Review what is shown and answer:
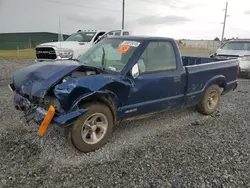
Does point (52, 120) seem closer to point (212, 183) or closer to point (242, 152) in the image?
point (212, 183)

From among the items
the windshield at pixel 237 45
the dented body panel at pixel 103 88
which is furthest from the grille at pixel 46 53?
the windshield at pixel 237 45

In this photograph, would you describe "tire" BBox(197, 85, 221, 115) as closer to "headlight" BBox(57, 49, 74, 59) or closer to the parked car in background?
the parked car in background

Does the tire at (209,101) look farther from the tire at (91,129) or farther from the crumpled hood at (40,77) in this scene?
the crumpled hood at (40,77)

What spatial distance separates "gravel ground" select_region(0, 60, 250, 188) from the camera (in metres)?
2.83

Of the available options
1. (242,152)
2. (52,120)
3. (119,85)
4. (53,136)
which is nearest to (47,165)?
(52,120)

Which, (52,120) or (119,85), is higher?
(119,85)

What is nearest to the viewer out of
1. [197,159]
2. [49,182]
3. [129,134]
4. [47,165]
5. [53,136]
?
[49,182]

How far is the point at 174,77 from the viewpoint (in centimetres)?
430

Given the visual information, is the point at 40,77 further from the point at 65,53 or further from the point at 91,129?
the point at 65,53

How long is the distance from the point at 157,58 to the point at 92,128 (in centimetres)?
177

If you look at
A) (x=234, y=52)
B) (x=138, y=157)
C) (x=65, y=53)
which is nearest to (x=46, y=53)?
(x=65, y=53)

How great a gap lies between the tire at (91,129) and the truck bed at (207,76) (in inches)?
77.7

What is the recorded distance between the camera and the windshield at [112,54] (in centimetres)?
387

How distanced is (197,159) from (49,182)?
2.10 m
